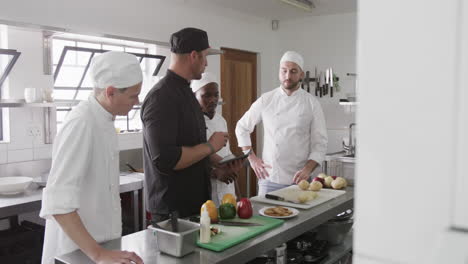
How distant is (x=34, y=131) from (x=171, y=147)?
2241mm

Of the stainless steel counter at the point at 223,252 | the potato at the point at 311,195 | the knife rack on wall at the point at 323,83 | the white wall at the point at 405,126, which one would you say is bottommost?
the stainless steel counter at the point at 223,252

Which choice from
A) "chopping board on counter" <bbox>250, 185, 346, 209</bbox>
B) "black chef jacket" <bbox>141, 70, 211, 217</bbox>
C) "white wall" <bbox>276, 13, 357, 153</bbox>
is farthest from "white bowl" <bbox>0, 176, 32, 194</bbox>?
"white wall" <bbox>276, 13, 357, 153</bbox>

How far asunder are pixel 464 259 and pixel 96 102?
4.69ft

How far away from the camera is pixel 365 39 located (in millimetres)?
386

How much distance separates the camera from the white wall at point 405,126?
0.35 metres

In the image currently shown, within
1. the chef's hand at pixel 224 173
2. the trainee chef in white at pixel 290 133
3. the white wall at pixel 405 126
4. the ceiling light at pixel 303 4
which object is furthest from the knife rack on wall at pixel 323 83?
the white wall at pixel 405 126

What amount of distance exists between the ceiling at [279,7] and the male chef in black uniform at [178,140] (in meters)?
2.89

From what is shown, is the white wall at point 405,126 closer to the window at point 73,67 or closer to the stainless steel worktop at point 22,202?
the stainless steel worktop at point 22,202

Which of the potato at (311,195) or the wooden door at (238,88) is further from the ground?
the wooden door at (238,88)

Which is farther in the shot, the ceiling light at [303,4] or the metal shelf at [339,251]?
the ceiling light at [303,4]

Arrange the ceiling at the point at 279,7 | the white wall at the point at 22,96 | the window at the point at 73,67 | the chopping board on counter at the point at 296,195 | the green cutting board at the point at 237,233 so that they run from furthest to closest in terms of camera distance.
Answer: the ceiling at the point at 279,7 < the window at the point at 73,67 < the white wall at the point at 22,96 < the chopping board on counter at the point at 296,195 < the green cutting board at the point at 237,233

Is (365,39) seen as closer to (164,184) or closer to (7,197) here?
(164,184)

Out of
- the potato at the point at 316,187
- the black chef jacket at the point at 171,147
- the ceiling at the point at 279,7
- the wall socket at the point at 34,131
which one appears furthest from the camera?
the ceiling at the point at 279,7

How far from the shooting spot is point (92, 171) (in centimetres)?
153
